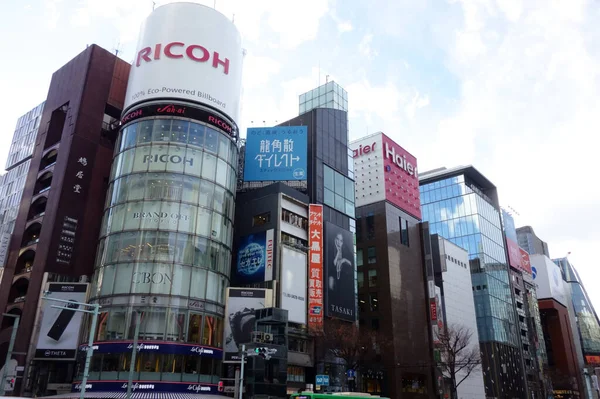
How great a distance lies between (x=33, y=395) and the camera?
5762cm

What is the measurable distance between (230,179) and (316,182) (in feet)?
54.2

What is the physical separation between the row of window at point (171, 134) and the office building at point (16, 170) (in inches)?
808

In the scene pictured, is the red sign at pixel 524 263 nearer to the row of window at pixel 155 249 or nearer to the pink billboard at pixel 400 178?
the pink billboard at pixel 400 178

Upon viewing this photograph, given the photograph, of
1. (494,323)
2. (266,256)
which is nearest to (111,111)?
(266,256)

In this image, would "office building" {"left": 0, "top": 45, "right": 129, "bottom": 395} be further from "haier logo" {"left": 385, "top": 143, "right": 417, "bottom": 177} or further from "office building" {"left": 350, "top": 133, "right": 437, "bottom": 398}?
"haier logo" {"left": 385, "top": 143, "right": 417, "bottom": 177}

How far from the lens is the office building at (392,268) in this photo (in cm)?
8650

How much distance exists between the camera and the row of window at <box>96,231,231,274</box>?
59.3 metres

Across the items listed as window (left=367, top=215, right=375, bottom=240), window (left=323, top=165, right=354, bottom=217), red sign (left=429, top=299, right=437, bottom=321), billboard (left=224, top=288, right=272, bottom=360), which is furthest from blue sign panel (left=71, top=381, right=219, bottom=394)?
red sign (left=429, top=299, right=437, bottom=321)

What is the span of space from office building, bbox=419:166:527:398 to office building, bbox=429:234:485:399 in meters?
8.92

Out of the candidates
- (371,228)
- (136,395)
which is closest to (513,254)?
(371,228)

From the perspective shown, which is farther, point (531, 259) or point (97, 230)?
point (531, 259)

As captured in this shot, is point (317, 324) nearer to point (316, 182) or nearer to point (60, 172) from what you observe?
point (316, 182)

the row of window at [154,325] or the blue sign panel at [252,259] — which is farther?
the blue sign panel at [252,259]

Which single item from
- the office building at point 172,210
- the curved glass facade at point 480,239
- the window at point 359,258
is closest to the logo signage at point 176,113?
the office building at point 172,210
